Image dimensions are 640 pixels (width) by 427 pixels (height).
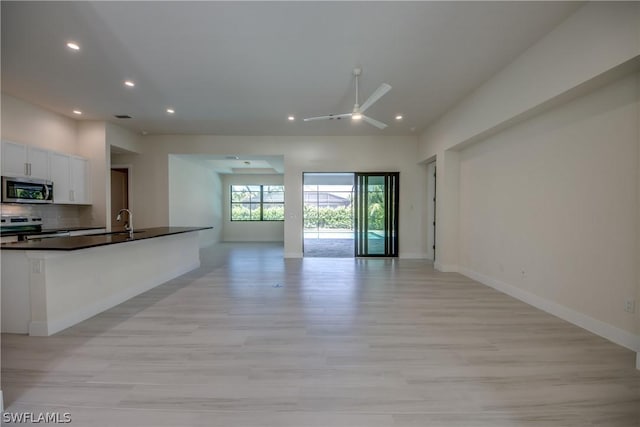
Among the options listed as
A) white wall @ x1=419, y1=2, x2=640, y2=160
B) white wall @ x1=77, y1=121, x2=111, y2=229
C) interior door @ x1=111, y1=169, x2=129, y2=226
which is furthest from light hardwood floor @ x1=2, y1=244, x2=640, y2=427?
interior door @ x1=111, y1=169, x2=129, y2=226

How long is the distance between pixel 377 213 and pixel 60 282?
5945mm

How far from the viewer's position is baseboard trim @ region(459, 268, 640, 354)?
8.11 feet

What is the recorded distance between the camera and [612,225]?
2.61 meters

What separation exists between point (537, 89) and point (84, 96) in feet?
21.3

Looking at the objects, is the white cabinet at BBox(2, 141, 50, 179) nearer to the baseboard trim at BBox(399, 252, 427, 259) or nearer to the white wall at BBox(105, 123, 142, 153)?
the white wall at BBox(105, 123, 142, 153)

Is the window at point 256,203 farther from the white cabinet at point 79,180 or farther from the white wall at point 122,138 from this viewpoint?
the white cabinet at point 79,180

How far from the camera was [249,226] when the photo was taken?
1044 cm

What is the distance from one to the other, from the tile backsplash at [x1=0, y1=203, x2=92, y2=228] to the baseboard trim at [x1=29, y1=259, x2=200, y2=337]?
9.44 ft

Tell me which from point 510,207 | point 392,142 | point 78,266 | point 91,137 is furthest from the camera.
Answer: point 392,142

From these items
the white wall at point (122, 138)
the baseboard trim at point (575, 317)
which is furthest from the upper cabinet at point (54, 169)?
the baseboard trim at point (575, 317)

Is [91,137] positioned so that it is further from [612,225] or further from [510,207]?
[612,225]

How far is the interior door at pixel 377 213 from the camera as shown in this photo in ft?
22.9

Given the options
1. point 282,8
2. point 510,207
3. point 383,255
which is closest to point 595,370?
point 510,207

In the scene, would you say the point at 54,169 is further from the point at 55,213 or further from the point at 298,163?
the point at 298,163
